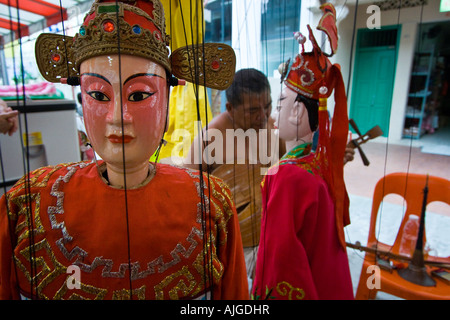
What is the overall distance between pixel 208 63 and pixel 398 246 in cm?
134

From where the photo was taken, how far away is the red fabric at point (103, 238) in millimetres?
516

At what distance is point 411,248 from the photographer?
1.36 metres

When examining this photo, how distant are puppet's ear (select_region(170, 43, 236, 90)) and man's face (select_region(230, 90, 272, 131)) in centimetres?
52

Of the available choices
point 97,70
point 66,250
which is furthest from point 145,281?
point 97,70

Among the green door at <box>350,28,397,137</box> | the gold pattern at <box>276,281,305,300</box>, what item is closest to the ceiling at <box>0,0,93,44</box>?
the gold pattern at <box>276,281,305,300</box>

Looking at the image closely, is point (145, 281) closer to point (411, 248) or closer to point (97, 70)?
point (97, 70)

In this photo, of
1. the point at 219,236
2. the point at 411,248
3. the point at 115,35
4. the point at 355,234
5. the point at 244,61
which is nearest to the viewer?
the point at 115,35

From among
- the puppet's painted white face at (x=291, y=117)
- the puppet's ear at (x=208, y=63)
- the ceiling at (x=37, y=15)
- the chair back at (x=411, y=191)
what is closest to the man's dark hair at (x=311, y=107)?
the puppet's painted white face at (x=291, y=117)

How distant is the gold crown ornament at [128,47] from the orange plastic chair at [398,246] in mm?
955

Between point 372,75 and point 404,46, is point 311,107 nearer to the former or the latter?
point 372,75

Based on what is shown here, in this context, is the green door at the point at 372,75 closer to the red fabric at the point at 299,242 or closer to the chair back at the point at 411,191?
the chair back at the point at 411,191

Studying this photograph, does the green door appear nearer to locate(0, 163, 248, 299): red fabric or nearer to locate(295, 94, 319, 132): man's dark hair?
locate(295, 94, 319, 132): man's dark hair

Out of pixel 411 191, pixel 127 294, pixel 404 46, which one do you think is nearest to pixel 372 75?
pixel 404 46
